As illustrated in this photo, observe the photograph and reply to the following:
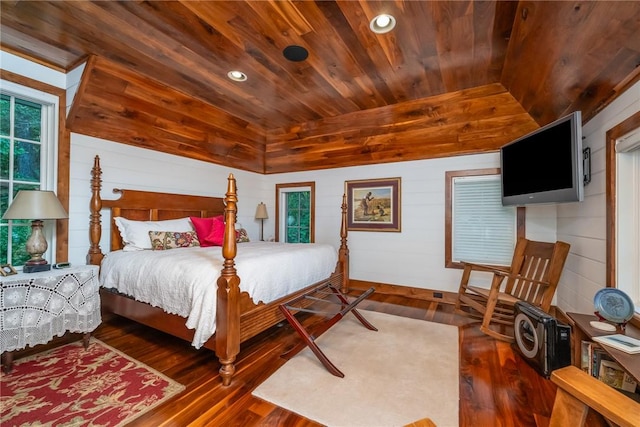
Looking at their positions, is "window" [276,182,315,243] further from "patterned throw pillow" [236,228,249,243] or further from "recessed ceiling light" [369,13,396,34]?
"recessed ceiling light" [369,13,396,34]

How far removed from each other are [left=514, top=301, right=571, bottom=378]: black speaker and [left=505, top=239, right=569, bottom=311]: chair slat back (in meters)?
0.54

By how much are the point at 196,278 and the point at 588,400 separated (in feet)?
7.28

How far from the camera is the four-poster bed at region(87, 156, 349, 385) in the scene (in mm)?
1954

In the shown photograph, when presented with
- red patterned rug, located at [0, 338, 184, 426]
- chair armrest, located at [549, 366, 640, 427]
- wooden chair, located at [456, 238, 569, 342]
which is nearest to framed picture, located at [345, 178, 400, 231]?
wooden chair, located at [456, 238, 569, 342]

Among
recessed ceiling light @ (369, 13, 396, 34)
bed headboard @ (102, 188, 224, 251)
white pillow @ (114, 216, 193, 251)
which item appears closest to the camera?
recessed ceiling light @ (369, 13, 396, 34)

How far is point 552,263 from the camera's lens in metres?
2.62

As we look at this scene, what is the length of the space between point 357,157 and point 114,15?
3289mm

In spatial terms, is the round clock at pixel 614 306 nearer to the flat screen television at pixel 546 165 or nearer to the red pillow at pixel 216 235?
the flat screen television at pixel 546 165

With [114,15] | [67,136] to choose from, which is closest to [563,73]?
[114,15]

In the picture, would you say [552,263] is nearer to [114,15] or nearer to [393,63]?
[393,63]

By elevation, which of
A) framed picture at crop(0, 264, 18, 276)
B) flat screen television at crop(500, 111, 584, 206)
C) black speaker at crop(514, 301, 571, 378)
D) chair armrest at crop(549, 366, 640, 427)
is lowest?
black speaker at crop(514, 301, 571, 378)

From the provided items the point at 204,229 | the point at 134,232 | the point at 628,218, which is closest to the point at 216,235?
the point at 204,229

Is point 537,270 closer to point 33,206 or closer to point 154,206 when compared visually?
point 154,206

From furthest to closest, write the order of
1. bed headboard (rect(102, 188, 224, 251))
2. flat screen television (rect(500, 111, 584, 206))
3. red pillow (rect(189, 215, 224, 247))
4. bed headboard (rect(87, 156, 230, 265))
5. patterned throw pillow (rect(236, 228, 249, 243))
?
patterned throw pillow (rect(236, 228, 249, 243)) → red pillow (rect(189, 215, 224, 247)) → bed headboard (rect(102, 188, 224, 251)) → bed headboard (rect(87, 156, 230, 265)) → flat screen television (rect(500, 111, 584, 206))
